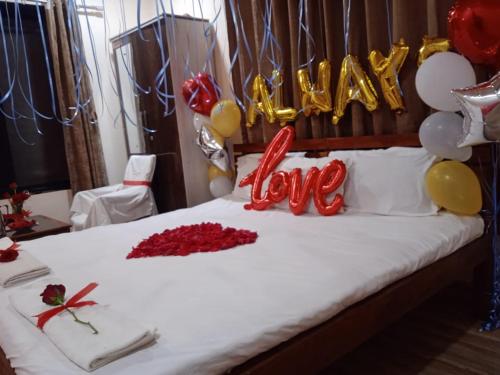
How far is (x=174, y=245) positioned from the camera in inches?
76.9

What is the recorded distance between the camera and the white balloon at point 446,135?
1.88 metres

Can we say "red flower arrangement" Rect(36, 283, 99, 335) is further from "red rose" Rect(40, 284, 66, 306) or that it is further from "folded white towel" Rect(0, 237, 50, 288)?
"folded white towel" Rect(0, 237, 50, 288)

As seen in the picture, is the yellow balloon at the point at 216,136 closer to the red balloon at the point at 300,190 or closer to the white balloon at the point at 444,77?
the red balloon at the point at 300,190

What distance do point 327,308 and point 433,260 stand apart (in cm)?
68

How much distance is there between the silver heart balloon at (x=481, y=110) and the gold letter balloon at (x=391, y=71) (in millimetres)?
567

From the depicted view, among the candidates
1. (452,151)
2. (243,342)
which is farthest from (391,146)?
(243,342)

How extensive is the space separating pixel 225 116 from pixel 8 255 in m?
1.77

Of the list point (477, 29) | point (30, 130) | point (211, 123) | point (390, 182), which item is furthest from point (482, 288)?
point (30, 130)

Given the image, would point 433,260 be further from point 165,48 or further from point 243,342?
point 165,48

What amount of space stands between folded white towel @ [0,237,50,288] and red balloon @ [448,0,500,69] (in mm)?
1999

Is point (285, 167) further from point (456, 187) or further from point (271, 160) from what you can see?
point (456, 187)

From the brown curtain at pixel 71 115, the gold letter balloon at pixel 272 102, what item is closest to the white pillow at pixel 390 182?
the gold letter balloon at pixel 272 102

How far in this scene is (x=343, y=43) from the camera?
2.60m

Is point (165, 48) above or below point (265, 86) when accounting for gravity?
above
